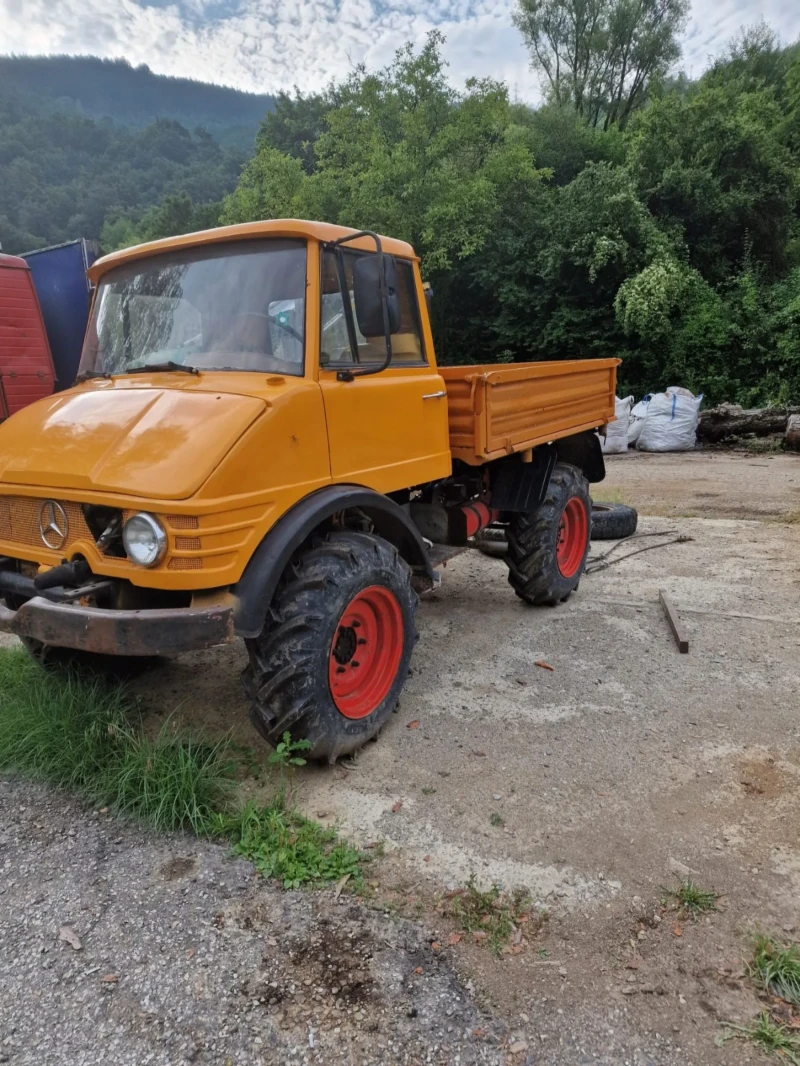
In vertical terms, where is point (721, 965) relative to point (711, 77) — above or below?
below

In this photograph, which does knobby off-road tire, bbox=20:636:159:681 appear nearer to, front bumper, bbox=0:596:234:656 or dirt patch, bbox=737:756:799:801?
front bumper, bbox=0:596:234:656

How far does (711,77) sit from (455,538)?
2612 centimetres

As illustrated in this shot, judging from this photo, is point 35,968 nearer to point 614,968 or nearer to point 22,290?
point 614,968

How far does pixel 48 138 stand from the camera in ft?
230

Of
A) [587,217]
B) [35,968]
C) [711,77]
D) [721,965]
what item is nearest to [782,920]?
[721,965]

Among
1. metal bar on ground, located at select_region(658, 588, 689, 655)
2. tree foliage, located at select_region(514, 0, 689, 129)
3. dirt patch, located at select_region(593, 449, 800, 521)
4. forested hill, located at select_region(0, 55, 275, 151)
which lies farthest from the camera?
forested hill, located at select_region(0, 55, 275, 151)

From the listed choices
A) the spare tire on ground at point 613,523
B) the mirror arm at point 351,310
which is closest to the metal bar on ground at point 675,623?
the spare tire on ground at point 613,523

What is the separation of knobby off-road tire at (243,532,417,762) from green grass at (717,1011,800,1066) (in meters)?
→ 1.66

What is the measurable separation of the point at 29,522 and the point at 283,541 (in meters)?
1.09

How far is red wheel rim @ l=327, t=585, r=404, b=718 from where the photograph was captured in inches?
124

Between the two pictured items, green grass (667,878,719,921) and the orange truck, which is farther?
the orange truck

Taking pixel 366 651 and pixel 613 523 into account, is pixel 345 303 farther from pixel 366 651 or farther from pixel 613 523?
pixel 613 523

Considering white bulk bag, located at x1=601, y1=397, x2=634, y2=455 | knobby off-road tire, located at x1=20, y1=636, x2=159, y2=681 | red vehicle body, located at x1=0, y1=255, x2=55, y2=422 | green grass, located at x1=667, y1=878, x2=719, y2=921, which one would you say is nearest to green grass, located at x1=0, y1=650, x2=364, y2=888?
knobby off-road tire, located at x1=20, y1=636, x2=159, y2=681

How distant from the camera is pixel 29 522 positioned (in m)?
2.86
